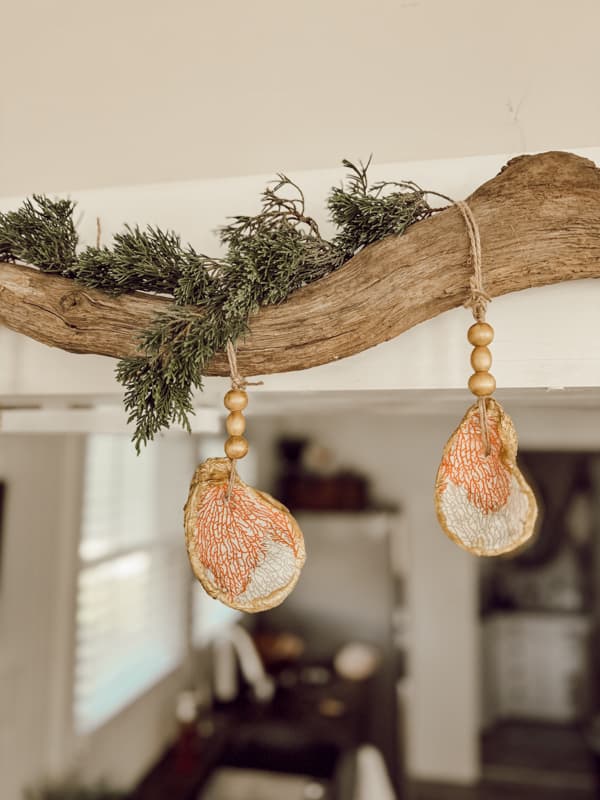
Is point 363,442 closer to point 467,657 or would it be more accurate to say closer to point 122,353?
point 467,657

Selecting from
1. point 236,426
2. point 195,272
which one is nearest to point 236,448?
point 236,426

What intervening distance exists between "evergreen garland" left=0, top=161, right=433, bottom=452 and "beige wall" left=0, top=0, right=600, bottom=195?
22 centimetres

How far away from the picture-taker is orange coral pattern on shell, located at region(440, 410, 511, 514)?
0.44m

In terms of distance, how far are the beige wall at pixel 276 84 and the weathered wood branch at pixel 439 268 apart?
21 cm

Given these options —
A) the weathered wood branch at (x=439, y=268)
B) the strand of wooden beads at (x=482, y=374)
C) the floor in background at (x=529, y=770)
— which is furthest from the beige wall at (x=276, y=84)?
the floor in background at (x=529, y=770)

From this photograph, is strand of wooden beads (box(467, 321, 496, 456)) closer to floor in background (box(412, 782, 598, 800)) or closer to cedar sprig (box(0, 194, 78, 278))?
cedar sprig (box(0, 194, 78, 278))

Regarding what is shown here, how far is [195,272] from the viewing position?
1.65 feet

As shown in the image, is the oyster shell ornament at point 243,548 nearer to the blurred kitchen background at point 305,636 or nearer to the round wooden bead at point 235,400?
the round wooden bead at point 235,400

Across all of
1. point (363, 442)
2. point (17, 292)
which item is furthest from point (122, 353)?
point (363, 442)

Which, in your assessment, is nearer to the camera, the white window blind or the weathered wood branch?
the weathered wood branch

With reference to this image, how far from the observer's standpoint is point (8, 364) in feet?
2.17

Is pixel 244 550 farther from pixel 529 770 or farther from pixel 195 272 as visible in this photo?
pixel 529 770

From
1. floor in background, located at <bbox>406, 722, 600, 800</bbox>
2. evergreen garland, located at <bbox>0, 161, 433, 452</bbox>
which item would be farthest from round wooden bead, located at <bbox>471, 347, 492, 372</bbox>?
floor in background, located at <bbox>406, 722, 600, 800</bbox>

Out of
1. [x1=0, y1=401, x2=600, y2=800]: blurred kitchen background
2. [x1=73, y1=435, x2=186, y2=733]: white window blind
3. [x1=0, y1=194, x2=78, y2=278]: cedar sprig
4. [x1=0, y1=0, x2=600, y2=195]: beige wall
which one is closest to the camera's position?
[x1=0, y1=194, x2=78, y2=278]: cedar sprig
